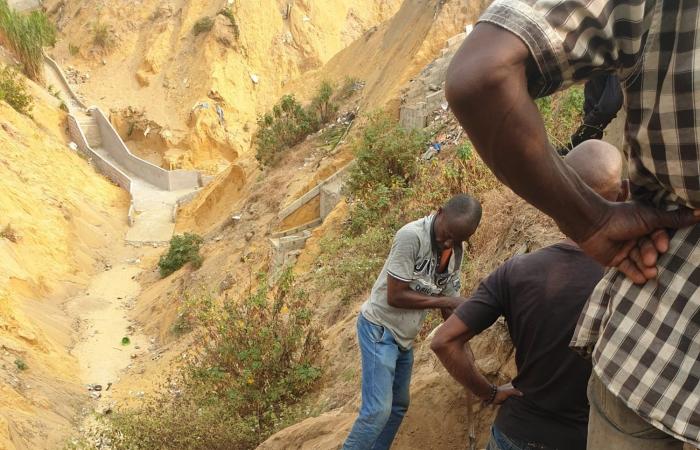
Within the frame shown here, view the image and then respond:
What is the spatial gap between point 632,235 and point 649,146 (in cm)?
18

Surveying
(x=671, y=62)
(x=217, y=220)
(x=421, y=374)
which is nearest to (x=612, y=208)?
(x=671, y=62)

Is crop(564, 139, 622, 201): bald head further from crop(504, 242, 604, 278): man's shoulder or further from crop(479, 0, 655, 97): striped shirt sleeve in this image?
crop(479, 0, 655, 97): striped shirt sleeve

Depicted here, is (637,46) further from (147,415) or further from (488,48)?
(147,415)

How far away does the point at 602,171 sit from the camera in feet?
5.49

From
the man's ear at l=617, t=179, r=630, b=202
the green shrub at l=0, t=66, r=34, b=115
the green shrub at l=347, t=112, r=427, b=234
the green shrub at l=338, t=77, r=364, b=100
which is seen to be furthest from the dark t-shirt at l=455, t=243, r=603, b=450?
the green shrub at l=0, t=66, r=34, b=115

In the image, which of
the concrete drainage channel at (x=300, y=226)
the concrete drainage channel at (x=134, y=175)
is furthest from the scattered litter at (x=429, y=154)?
the concrete drainage channel at (x=134, y=175)

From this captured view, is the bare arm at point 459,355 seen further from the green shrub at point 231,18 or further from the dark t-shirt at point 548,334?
the green shrub at point 231,18

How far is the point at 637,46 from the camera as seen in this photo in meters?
1.04

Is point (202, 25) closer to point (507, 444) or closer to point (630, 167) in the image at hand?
point (507, 444)

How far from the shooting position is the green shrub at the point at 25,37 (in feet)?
83.3

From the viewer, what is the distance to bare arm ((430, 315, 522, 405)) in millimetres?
2068

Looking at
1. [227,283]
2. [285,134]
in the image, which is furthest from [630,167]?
[285,134]

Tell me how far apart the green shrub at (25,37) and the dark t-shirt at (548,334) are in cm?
2854

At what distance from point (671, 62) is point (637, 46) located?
62 mm
